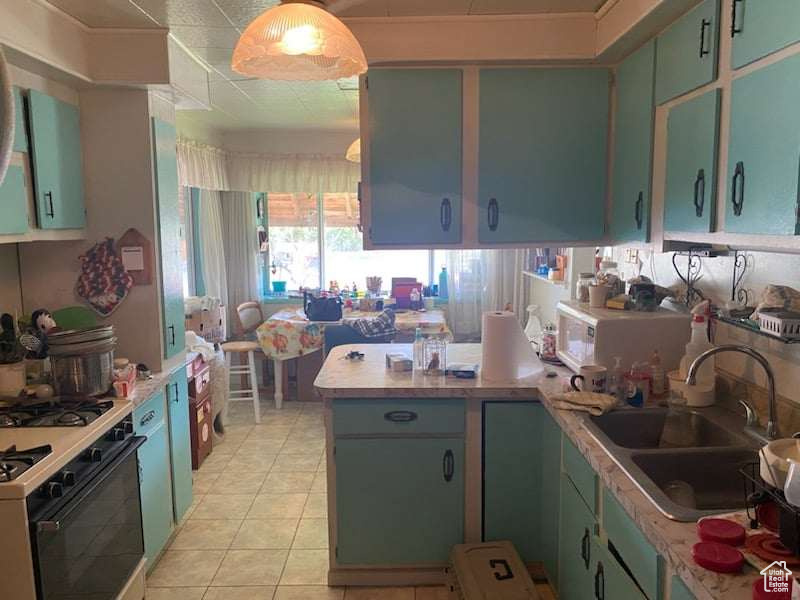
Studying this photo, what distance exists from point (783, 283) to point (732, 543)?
0.96 meters

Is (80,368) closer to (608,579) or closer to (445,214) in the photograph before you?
(445,214)

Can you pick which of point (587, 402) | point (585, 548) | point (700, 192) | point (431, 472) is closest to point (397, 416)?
point (431, 472)

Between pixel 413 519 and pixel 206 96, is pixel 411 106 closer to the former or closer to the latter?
pixel 206 96

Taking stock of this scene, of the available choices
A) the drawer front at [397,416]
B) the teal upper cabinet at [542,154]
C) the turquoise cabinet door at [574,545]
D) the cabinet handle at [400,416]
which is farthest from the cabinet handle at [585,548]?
the teal upper cabinet at [542,154]

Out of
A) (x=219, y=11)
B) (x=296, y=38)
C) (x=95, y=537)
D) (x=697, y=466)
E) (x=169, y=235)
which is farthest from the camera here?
(x=169, y=235)

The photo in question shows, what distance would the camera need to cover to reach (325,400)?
2438 millimetres

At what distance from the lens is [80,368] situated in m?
2.35

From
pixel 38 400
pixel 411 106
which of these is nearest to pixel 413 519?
pixel 38 400

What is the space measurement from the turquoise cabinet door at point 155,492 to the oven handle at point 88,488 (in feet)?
0.68

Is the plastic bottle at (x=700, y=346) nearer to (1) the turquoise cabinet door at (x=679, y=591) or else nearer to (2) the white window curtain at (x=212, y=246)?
(1) the turquoise cabinet door at (x=679, y=591)

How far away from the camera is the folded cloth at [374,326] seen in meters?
4.33

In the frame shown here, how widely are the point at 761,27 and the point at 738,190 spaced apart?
41cm

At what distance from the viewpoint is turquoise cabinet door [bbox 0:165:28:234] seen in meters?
2.15

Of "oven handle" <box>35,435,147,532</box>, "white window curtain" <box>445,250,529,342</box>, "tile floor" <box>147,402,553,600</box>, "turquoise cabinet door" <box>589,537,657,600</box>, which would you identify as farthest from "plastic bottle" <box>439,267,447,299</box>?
"turquoise cabinet door" <box>589,537,657,600</box>
